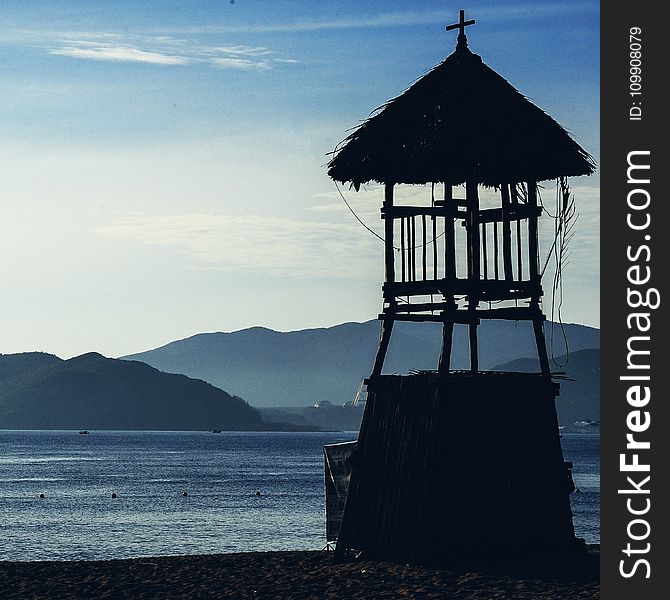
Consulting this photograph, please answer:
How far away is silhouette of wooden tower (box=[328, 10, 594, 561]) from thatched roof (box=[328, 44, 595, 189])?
3 centimetres

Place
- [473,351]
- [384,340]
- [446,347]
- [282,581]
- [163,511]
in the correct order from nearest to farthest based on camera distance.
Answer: [282,581] → [446,347] → [384,340] → [473,351] → [163,511]

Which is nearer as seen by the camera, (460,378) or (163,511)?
(460,378)

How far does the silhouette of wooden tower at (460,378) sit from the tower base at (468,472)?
1.0 inches

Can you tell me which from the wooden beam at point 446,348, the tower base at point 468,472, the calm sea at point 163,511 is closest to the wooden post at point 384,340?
the tower base at point 468,472

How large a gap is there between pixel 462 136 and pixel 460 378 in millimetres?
4957

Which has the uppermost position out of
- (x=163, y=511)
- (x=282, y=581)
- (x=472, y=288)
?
(x=472, y=288)

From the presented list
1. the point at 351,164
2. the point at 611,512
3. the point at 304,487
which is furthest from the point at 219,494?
the point at 611,512

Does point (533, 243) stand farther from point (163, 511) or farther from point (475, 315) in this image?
point (163, 511)

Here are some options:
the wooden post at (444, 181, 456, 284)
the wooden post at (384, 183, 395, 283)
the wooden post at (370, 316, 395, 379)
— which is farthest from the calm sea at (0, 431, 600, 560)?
the wooden post at (444, 181, 456, 284)

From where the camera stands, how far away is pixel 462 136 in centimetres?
2447

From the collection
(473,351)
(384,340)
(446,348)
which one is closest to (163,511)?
(473,351)

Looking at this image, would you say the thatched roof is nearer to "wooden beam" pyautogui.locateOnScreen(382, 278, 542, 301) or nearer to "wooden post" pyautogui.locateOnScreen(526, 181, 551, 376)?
"wooden post" pyautogui.locateOnScreen(526, 181, 551, 376)

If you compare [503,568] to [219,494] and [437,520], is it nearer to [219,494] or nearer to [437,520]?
[437,520]

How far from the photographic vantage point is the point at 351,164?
26.3 m
